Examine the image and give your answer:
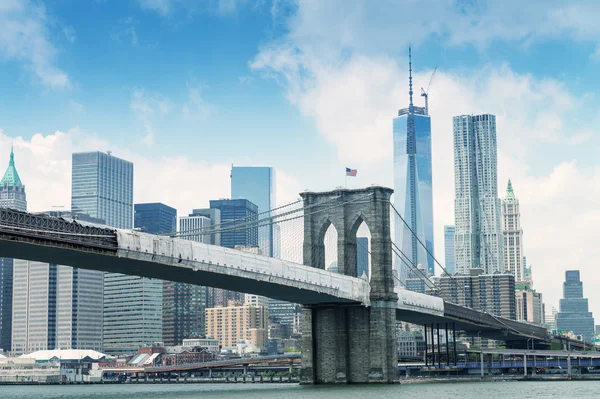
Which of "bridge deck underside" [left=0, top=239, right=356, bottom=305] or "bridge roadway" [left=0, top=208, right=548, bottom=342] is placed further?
"bridge deck underside" [left=0, top=239, right=356, bottom=305]

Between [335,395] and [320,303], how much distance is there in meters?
20.1

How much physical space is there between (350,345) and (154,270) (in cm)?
2826

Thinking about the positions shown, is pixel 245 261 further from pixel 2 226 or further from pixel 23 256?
pixel 2 226

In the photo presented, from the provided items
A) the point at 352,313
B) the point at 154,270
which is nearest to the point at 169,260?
the point at 154,270

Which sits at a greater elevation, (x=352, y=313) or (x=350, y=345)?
(x=352, y=313)

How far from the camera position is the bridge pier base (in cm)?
9869

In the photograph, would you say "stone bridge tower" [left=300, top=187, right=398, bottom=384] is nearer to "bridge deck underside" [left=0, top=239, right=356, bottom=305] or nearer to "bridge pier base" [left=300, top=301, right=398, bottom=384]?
"bridge pier base" [left=300, top=301, right=398, bottom=384]

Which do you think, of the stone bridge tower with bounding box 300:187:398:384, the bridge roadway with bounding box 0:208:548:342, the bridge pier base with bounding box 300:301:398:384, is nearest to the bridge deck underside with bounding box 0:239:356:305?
the bridge roadway with bounding box 0:208:548:342

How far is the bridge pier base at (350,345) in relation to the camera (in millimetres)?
98688

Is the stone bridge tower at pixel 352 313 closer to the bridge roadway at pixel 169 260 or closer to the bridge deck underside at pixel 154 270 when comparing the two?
the bridge roadway at pixel 169 260

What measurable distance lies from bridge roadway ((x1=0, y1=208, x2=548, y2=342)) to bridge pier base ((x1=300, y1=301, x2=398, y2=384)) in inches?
74.1

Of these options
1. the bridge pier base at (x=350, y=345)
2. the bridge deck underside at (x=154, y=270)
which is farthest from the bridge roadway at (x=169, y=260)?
the bridge pier base at (x=350, y=345)

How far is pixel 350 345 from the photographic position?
100 m

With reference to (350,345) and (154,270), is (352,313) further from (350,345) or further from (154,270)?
(154,270)
